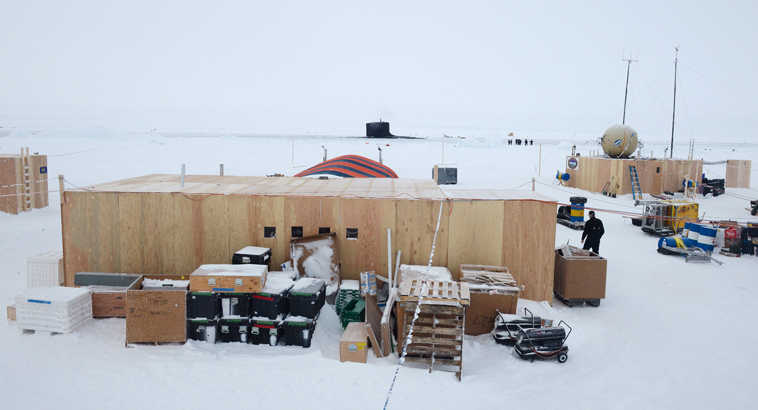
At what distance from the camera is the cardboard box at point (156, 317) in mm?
8227

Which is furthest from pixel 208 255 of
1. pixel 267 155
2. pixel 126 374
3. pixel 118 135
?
pixel 118 135

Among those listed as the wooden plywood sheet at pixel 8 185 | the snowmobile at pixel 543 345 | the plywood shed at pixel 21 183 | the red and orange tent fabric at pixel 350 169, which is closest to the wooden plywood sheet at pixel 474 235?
the snowmobile at pixel 543 345

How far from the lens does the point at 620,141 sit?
95.0 ft

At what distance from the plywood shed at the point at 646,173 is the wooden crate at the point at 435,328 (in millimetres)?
22937

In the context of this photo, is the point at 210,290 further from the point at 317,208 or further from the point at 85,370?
the point at 317,208

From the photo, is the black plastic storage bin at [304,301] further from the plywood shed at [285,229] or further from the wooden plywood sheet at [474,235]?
the wooden plywood sheet at [474,235]

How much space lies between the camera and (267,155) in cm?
4969

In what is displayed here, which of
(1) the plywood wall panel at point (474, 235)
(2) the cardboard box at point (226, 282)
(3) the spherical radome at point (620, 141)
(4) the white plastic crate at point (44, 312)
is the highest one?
(3) the spherical radome at point (620, 141)

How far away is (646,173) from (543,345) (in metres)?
23.2

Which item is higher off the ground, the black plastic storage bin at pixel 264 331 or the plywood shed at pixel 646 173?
the plywood shed at pixel 646 173

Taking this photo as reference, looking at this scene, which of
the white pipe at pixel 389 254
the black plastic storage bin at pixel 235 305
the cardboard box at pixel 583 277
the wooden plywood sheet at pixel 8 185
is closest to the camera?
the black plastic storage bin at pixel 235 305

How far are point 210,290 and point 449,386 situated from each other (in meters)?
4.32

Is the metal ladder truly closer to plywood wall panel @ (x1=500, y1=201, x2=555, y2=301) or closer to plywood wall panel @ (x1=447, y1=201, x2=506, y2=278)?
plywood wall panel @ (x1=500, y1=201, x2=555, y2=301)

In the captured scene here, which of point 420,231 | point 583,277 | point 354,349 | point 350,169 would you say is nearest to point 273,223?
point 420,231
